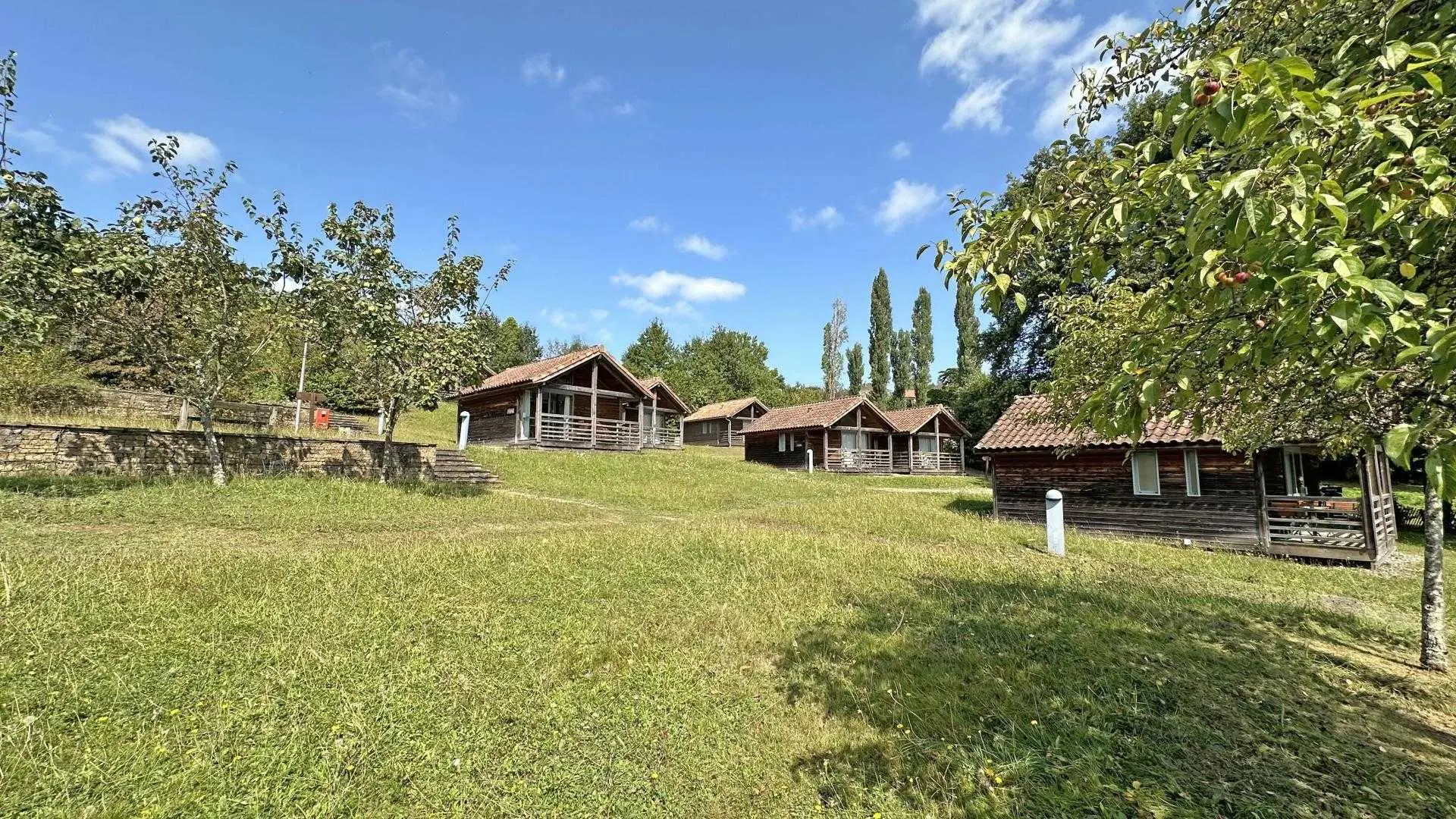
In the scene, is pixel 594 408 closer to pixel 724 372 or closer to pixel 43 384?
pixel 43 384

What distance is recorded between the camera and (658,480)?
22.1m

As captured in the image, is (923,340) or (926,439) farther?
(923,340)

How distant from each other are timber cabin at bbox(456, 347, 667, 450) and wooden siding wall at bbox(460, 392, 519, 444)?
0.04 m

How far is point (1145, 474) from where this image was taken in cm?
1623

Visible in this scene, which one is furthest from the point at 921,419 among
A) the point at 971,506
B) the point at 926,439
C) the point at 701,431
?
the point at 701,431

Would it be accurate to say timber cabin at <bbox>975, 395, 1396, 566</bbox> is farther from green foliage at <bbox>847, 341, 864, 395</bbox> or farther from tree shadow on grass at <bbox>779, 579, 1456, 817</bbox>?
green foliage at <bbox>847, 341, 864, 395</bbox>

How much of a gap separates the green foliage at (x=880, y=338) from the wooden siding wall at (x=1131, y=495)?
1989 inches

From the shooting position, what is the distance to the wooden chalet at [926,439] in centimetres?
4012

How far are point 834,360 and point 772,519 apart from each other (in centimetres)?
6447

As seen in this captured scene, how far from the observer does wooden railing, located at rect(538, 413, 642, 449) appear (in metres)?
27.7

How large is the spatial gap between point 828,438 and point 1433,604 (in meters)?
30.7

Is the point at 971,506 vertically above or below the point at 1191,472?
below

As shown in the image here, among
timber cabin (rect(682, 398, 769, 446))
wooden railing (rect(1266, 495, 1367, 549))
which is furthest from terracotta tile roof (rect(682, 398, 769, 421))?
wooden railing (rect(1266, 495, 1367, 549))

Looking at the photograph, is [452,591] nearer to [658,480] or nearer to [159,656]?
[159,656]
